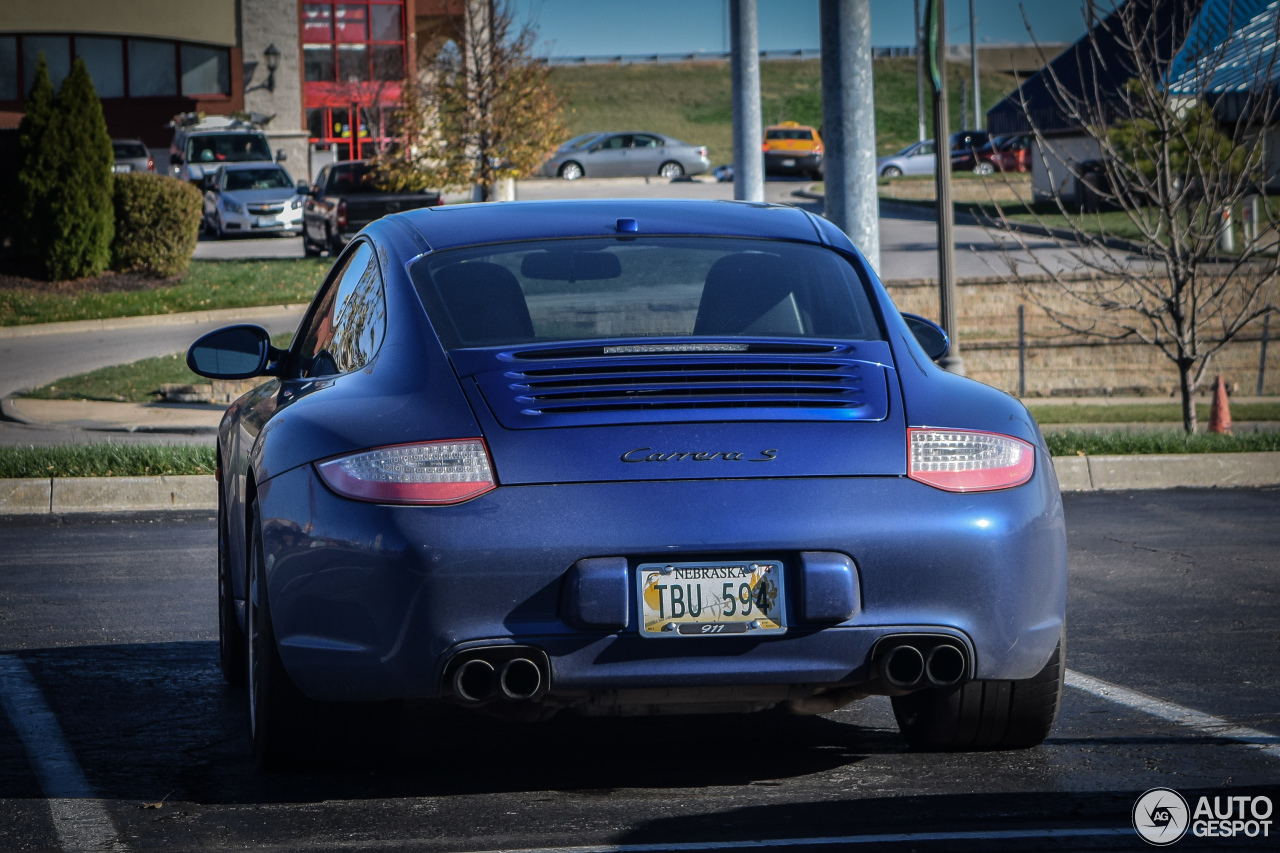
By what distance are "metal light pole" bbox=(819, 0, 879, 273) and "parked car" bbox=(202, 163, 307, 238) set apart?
24.5 m

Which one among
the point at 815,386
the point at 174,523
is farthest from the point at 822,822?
the point at 174,523

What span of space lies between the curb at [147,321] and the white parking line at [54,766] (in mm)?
17049

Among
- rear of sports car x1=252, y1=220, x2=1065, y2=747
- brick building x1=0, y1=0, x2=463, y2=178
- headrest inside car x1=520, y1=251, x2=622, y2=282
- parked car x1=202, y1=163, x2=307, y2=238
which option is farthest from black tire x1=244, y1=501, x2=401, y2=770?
brick building x1=0, y1=0, x2=463, y2=178

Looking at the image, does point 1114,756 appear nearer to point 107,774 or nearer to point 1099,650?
point 1099,650

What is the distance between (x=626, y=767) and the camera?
15.2 feet

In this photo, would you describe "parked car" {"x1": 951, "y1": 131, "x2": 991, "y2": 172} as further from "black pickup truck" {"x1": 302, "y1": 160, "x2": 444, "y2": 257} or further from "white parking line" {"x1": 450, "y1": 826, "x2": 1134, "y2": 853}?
"white parking line" {"x1": 450, "y1": 826, "x2": 1134, "y2": 853}

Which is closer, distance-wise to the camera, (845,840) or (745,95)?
(845,840)

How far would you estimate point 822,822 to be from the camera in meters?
4.00

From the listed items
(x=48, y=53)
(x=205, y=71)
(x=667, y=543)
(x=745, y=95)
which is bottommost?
(x=667, y=543)

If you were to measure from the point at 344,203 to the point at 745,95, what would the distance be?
13.7 m

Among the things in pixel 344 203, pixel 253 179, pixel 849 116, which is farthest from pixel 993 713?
pixel 253 179

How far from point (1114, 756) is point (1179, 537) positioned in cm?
474

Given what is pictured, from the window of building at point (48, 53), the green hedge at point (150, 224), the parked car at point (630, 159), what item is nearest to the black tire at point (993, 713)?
the green hedge at point (150, 224)

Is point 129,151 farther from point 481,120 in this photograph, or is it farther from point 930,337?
point 930,337
